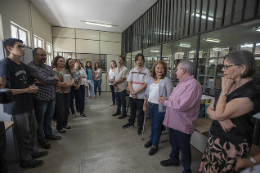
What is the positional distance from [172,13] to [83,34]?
17.6ft

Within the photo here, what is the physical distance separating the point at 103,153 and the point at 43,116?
1.26 m

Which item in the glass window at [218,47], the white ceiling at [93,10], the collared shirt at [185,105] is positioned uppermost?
the white ceiling at [93,10]

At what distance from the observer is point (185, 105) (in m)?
1.50

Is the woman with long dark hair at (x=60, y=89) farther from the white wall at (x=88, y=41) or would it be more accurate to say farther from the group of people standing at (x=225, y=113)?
the white wall at (x=88, y=41)

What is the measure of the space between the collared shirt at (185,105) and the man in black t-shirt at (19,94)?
194 cm

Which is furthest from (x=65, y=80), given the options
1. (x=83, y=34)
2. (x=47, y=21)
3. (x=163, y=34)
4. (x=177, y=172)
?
(x=83, y=34)

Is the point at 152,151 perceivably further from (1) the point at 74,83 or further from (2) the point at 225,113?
(1) the point at 74,83

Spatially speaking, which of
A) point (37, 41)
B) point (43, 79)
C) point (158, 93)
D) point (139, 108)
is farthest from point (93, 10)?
point (158, 93)

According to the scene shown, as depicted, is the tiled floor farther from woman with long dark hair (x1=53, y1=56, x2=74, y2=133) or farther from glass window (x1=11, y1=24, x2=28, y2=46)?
glass window (x1=11, y1=24, x2=28, y2=46)

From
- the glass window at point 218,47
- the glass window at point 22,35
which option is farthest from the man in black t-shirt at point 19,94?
the glass window at point 218,47

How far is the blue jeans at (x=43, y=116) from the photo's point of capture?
217cm

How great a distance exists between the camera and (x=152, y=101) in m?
2.19

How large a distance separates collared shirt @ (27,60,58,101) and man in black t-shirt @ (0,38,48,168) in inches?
7.0

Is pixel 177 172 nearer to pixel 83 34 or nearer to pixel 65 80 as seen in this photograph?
pixel 65 80
